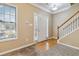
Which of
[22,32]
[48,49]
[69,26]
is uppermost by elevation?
[69,26]

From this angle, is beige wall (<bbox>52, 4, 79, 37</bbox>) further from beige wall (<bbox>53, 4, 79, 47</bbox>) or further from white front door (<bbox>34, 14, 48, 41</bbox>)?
white front door (<bbox>34, 14, 48, 41</bbox>)

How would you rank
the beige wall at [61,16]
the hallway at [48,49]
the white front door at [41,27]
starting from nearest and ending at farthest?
1. the beige wall at [61,16]
2. the hallway at [48,49]
3. the white front door at [41,27]

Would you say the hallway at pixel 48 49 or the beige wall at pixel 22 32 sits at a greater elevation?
the beige wall at pixel 22 32

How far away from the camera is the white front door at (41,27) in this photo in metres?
→ 2.43

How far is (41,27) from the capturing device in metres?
2.75

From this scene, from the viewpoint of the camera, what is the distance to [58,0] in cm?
133

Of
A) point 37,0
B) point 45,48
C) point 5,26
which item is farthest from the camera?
point 45,48

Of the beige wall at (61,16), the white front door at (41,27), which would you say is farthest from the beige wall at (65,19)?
the white front door at (41,27)

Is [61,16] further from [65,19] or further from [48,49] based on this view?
[48,49]

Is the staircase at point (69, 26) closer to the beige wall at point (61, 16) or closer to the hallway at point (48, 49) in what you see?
the beige wall at point (61, 16)

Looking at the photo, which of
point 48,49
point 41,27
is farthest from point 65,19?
point 41,27

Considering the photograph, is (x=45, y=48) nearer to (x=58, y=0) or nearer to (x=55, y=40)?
(x=55, y=40)

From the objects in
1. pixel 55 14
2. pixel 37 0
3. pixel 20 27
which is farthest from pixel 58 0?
pixel 20 27

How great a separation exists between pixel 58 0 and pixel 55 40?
40.0 inches
